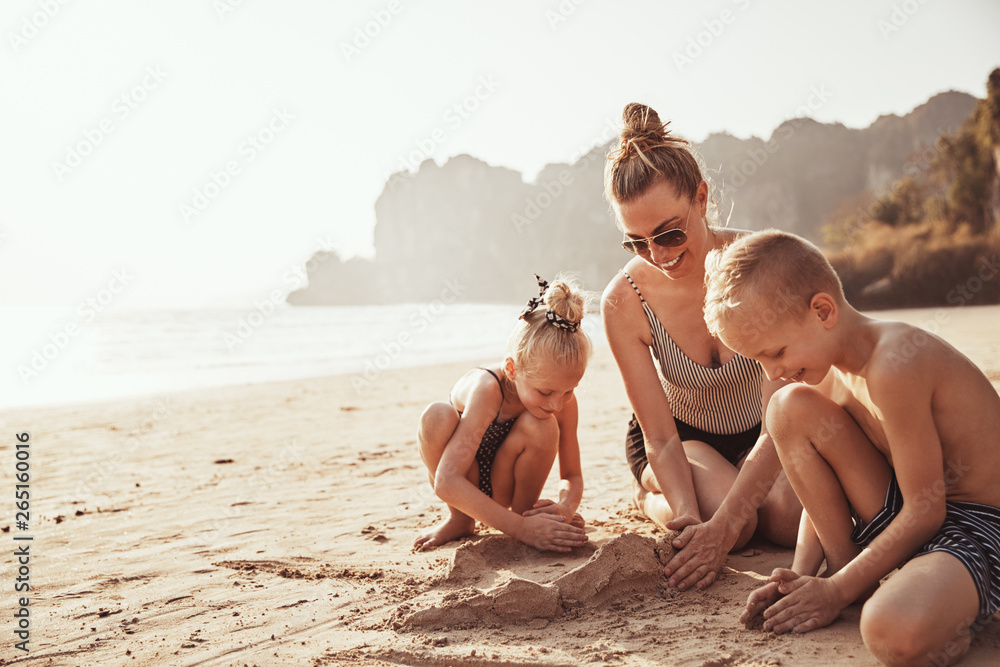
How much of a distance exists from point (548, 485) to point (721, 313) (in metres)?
2.75

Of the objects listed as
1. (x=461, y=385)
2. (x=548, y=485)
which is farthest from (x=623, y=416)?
(x=461, y=385)

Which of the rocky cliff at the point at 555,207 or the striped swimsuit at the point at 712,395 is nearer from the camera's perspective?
the striped swimsuit at the point at 712,395

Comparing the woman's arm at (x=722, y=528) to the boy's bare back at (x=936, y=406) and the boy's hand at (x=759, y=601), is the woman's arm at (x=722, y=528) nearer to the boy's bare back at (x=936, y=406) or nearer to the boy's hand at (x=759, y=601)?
the boy's hand at (x=759, y=601)

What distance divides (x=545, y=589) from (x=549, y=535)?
0.56 m

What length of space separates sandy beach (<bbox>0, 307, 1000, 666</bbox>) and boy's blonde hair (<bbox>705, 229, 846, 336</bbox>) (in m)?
0.99

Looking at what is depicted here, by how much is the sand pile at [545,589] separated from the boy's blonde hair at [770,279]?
1.01 m

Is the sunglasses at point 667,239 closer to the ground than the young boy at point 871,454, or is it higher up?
higher up

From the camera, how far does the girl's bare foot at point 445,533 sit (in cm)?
339

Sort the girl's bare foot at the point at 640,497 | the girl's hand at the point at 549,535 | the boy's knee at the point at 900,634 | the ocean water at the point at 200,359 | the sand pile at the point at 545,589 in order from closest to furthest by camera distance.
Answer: the boy's knee at the point at 900,634 < the sand pile at the point at 545,589 < the girl's hand at the point at 549,535 < the girl's bare foot at the point at 640,497 < the ocean water at the point at 200,359

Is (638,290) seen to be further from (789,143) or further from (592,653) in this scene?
(789,143)

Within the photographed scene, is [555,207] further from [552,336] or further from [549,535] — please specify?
[549,535]

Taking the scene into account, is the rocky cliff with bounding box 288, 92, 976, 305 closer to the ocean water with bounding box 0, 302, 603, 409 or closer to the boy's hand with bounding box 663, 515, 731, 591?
the boy's hand with bounding box 663, 515, 731, 591

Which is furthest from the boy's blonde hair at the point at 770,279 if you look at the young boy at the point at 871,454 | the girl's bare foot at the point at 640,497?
the girl's bare foot at the point at 640,497

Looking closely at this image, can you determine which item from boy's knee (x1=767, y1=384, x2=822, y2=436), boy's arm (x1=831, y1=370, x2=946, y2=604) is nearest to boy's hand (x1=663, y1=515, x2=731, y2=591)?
boy's knee (x1=767, y1=384, x2=822, y2=436)
